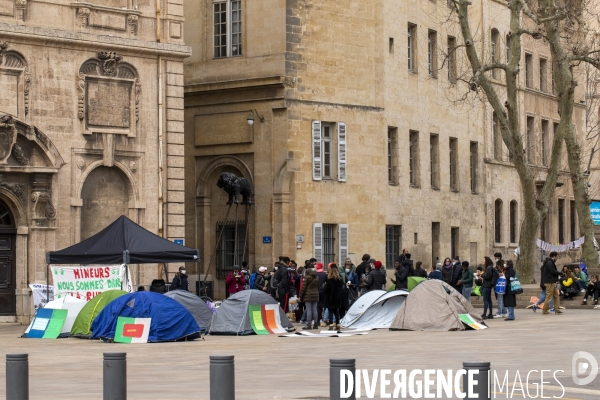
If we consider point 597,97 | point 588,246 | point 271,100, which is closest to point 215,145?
point 271,100

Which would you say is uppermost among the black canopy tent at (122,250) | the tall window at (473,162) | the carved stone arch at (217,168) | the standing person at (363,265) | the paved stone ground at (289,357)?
the tall window at (473,162)

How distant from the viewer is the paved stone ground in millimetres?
16562

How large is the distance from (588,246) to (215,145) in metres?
12.6

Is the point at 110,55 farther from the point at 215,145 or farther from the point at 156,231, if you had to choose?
the point at 215,145

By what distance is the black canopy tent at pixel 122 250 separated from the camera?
1126 inches

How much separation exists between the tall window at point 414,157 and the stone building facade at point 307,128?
0.05m

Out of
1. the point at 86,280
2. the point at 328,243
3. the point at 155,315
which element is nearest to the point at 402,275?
the point at 328,243

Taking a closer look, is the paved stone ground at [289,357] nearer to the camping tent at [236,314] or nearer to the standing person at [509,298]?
the camping tent at [236,314]

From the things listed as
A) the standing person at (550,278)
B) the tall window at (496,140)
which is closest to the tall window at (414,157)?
the tall window at (496,140)

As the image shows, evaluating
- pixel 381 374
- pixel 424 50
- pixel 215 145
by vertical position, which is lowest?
pixel 381 374

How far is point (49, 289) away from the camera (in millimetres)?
31828

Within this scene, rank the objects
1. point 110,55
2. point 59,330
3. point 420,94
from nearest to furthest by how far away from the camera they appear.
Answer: point 59,330 < point 110,55 < point 420,94

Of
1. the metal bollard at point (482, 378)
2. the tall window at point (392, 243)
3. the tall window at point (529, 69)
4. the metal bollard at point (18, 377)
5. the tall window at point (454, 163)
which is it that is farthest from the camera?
the tall window at point (529, 69)

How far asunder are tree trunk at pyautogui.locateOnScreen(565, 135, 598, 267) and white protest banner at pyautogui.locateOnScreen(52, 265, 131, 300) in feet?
61.3
